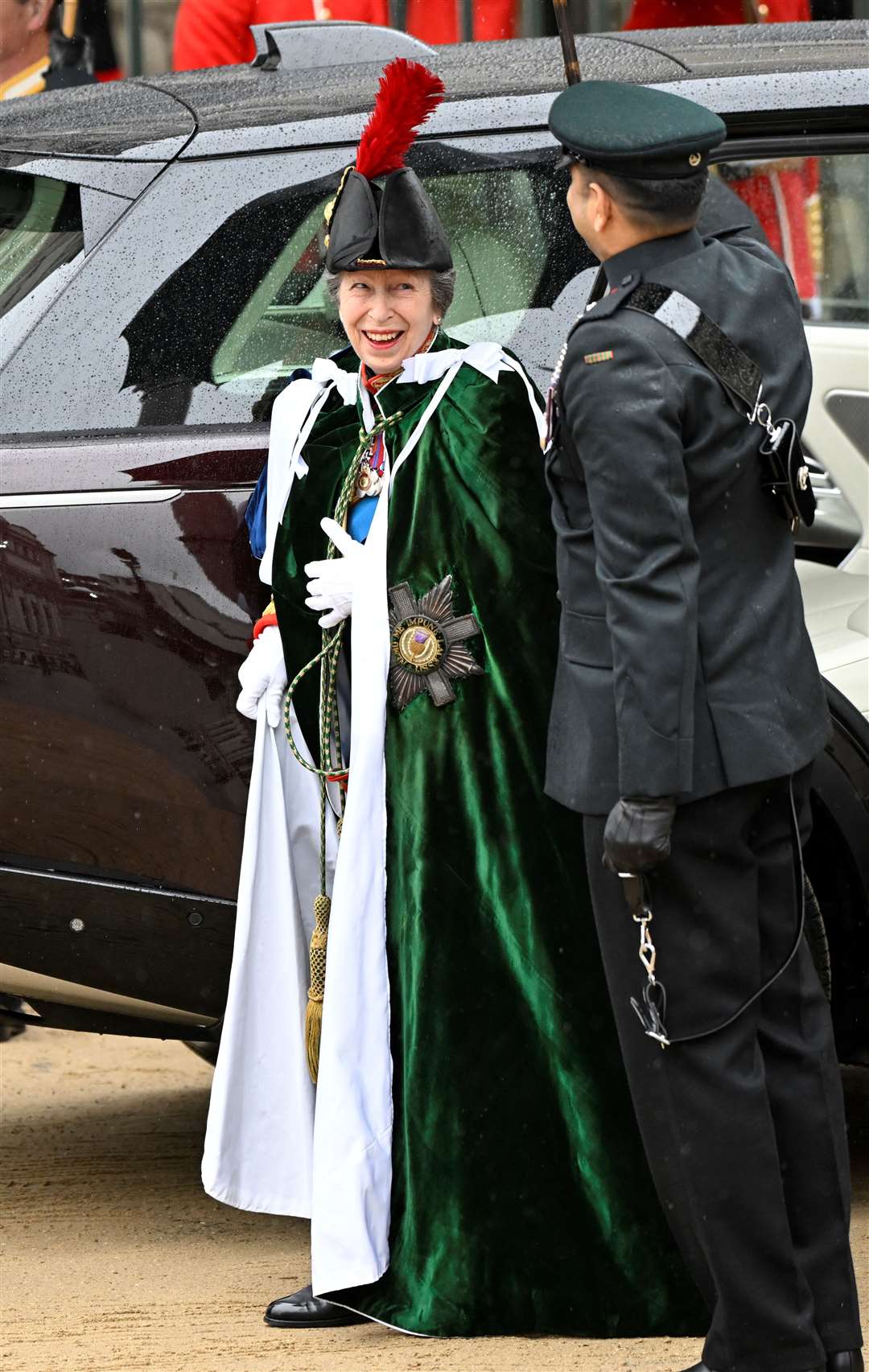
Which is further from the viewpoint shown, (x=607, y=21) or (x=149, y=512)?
(x=607, y=21)

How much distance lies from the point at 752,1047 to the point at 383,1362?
2.62 feet

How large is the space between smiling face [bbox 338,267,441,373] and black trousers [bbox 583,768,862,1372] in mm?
850

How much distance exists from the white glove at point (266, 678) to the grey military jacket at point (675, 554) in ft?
1.82

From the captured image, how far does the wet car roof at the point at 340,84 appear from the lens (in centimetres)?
342

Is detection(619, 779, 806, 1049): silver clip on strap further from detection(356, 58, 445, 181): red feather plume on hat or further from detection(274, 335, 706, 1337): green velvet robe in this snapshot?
detection(356, 58, 445, 181): red feather plume on hat

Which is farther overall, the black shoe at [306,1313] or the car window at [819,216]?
the car window at [819,216]

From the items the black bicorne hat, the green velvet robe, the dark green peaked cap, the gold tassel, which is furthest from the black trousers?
the black bicorne hat

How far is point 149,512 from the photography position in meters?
3.23

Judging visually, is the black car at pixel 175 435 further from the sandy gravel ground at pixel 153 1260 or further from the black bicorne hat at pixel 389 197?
the sandy gravel ground at pixel 153 1260

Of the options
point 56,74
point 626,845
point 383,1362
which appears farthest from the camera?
point 56,74

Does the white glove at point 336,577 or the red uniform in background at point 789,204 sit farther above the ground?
the red uniform in background at point 789,204

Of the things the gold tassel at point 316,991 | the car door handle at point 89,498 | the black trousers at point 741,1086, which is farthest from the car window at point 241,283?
the black trousers at point 741,1086

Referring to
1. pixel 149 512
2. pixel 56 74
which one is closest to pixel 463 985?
pixel 149 512

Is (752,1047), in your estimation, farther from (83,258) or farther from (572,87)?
(83,258)
